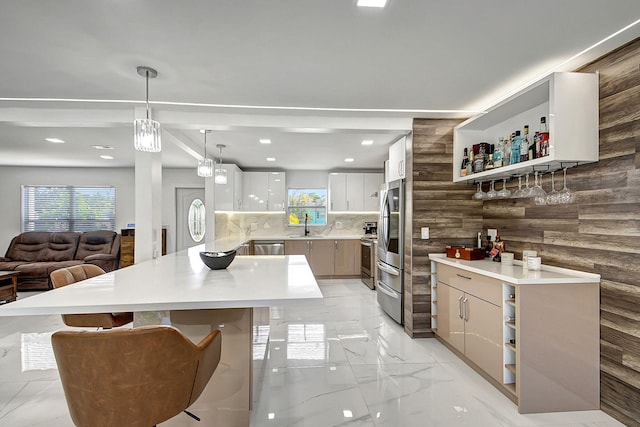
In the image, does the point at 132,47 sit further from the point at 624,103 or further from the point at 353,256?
the point at 353,256

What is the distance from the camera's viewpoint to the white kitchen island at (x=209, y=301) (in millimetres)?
1497

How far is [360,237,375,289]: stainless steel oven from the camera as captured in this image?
6046mm

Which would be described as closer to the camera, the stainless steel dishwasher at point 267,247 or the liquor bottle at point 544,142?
the liquor bottle at point 544,142

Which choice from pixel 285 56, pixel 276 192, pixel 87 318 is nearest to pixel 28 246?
pixel 276 192

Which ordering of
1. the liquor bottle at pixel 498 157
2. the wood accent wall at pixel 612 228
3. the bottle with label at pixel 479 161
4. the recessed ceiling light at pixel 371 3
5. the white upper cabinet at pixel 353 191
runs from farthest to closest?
the white upper cabinet at pixel 353 191 < the bottle with label at pixel 479 161 < the liquor bottle at pixel 498 157 < the wood accent wall at pixel 612 228 < the recessed ceiling light at pixel 371 3

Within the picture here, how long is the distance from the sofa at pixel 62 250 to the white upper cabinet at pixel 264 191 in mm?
2617

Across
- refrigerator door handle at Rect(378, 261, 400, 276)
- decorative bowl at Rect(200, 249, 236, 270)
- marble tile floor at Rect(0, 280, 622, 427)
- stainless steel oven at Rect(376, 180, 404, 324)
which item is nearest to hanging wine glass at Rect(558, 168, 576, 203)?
marble tile floor at Rect(0, 280, 622, 427)

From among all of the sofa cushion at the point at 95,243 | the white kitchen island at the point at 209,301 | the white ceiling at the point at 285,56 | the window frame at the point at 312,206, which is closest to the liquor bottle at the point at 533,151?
the white ceiling at the point at 285,56

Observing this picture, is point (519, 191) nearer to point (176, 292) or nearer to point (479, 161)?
point (479, 161)

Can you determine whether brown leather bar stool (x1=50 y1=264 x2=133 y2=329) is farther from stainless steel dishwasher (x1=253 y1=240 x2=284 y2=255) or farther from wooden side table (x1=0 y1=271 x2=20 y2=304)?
stainless steel dishwasher (x1=253 y1=240 x2=284 y2=255)

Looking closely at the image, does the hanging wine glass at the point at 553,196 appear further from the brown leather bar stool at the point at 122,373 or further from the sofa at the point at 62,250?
the sofa at the point at 62,250

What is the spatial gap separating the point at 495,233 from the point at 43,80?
4169mm

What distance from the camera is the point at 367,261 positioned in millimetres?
6281

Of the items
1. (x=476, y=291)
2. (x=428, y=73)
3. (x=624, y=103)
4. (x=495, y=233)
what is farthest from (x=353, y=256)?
(x=624, y=103)
